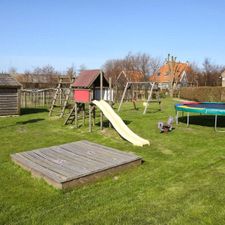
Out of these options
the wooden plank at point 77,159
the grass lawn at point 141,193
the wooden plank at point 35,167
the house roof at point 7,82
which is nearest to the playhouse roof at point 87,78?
the grass lawn at point 141,193

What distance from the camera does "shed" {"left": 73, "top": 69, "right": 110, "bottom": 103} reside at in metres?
12.4

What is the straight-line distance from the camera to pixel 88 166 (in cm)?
645

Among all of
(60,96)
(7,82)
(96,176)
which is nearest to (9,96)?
(7,82)

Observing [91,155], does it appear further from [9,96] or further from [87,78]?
[9,96]

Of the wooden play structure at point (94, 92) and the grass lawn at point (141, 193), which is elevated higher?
the wooden play structure at point (94, 92)

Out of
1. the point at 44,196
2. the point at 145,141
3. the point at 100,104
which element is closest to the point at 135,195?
the point at 44,196

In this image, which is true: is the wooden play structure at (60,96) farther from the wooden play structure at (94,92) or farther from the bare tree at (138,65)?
the bare tree at (138,65)

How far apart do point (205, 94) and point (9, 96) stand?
20.1 meters

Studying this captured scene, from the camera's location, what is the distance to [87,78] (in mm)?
12891

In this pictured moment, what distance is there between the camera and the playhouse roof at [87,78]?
40.7 feet

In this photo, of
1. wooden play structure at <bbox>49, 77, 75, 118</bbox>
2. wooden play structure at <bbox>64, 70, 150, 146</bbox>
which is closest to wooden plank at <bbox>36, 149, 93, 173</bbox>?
wooden play structure at <bbox>64, 70, 150, 146</bbox>

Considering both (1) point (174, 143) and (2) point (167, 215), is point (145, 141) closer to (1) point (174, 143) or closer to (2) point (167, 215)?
(1) point (174, 143)

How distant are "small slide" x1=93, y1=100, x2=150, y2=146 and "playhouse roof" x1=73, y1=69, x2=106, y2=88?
2.82ft

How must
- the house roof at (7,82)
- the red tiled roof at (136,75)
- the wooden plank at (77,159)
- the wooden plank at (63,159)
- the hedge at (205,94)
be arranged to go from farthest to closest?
the red tiled roof at (136,75) < the hedge at (205,94) < the house roof at (7,82) < the wooden plank at (77,159) < the wooden plank at (63,159)
